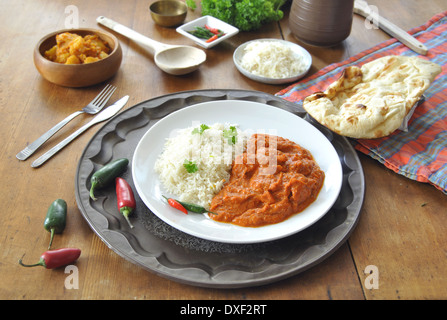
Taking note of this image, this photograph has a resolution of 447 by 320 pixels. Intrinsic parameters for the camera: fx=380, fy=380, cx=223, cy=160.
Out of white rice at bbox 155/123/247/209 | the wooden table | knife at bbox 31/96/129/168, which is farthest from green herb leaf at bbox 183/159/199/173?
knife at bbox 31/96/129/168

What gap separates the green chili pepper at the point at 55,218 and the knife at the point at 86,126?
0.44 metres

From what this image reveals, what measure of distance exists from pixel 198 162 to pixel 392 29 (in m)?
2.51

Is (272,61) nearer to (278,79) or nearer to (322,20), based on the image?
(278,79)

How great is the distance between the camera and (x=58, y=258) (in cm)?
167

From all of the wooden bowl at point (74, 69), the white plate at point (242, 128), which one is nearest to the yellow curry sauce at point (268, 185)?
the white plate at point (242, 128)

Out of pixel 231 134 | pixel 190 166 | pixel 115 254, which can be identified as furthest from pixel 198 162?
pixel 115 254

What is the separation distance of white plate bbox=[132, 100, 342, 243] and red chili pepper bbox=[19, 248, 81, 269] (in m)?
0.40

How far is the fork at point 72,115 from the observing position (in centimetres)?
227

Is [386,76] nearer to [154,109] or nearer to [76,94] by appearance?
[154,109]

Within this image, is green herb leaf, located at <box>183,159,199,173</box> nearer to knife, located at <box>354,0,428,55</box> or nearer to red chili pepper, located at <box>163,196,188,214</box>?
red chili pepper, located at <box>163,196,188,214</box>

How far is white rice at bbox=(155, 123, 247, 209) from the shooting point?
6.59 feet

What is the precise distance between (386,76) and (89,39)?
2.16 m

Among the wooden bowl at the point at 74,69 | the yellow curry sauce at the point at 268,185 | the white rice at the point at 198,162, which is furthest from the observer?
the wooden bowl at the point at 74,69

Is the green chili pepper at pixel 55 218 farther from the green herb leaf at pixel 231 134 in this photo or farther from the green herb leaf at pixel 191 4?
the green herb leaf at pixel 191 4
